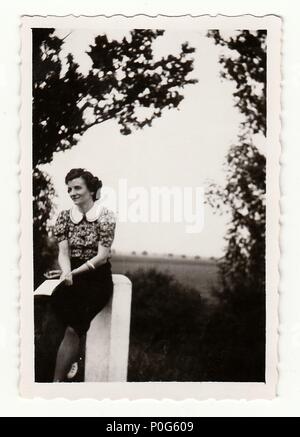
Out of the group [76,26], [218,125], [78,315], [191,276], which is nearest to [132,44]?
[76,26]

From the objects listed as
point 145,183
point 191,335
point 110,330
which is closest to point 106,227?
point 145,183

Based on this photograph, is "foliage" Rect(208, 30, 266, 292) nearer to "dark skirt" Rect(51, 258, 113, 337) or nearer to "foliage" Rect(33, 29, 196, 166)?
"foliage" Rect(33, 29, 196, 166)

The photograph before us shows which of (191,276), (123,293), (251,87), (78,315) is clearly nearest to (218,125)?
(251,87)

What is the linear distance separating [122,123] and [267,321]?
736mm

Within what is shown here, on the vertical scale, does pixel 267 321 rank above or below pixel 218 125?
below

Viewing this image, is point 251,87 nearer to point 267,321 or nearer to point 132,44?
point 132,44

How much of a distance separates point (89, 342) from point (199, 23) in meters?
1.01

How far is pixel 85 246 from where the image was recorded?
5.78 feet

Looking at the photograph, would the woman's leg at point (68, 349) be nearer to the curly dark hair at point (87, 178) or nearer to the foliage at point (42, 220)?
the foliage at point (42, 220)

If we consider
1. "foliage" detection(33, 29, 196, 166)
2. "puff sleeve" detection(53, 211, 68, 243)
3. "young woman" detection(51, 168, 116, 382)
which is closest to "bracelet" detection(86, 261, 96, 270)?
"young woman" detection(51, 168, 116, 382)

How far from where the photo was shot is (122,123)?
1758 mm

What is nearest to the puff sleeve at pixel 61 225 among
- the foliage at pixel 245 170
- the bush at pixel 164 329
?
the bush at pixel 164 329

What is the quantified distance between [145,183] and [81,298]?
394 millimetres
